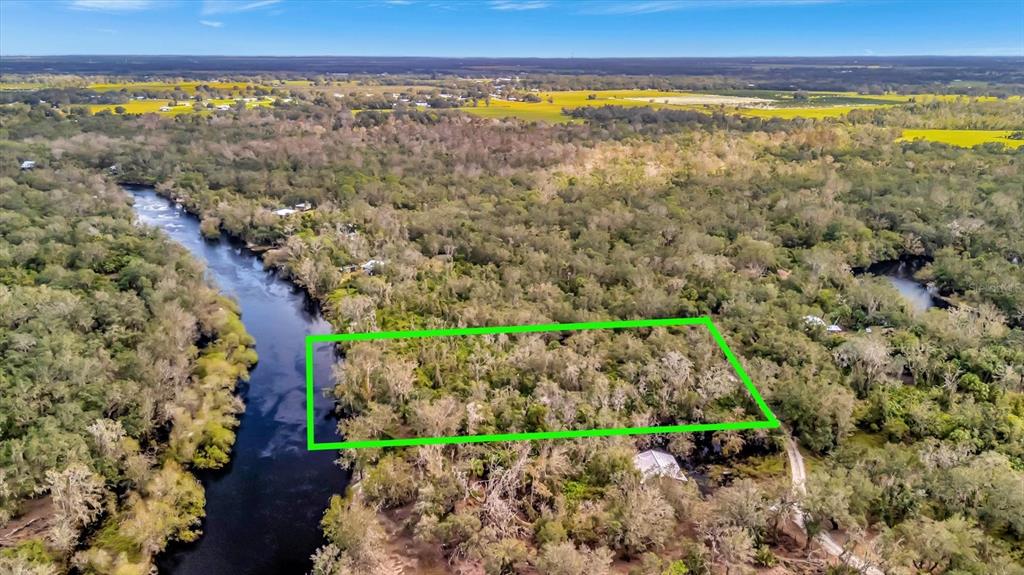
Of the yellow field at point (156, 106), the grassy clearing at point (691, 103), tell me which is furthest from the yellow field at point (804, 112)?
the yellow field at point (156, 106)

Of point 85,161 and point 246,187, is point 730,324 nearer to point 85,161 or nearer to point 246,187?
point 246,187

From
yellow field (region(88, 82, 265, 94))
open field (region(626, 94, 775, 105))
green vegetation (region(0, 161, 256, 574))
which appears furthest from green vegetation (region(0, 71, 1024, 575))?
yellow field (region(88, 82, 265, 94))

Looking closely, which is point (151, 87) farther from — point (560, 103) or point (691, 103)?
point (691, 103)

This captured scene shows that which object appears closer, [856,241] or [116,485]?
[116,485]

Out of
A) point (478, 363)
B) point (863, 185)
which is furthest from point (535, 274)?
point (863, 185)

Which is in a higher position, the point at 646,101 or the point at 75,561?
the point at 646,101

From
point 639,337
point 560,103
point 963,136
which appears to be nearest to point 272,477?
point 639,337

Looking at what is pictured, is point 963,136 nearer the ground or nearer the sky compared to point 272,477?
nearer the sky
